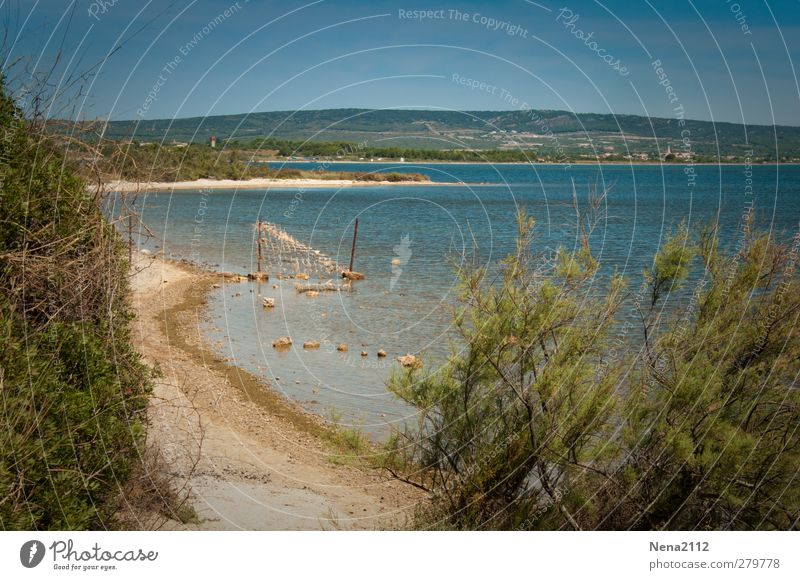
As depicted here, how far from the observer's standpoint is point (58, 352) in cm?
510

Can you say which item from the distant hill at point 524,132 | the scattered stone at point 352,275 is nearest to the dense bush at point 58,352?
the distant hill at point 524,132

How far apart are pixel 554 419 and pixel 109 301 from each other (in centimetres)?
370

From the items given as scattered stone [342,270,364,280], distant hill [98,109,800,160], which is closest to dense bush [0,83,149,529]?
distant hill [98,109,800,160]

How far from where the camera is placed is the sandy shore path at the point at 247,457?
815 centimetres

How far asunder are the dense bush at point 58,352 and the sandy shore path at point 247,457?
1.00 metres

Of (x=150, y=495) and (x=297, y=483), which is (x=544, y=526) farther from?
(x=297, y=483)

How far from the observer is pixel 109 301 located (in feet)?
18.6

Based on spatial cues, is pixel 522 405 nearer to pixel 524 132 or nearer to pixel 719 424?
pixel 719 424

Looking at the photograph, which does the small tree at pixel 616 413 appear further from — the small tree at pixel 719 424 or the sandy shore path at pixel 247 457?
the sandy shore path at pixel 247 457

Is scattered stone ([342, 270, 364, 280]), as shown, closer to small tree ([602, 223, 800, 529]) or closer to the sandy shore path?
the sandy shore path

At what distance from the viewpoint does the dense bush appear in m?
4.58

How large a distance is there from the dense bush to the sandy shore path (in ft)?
3.29

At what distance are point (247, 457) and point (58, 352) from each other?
5.93 metres
